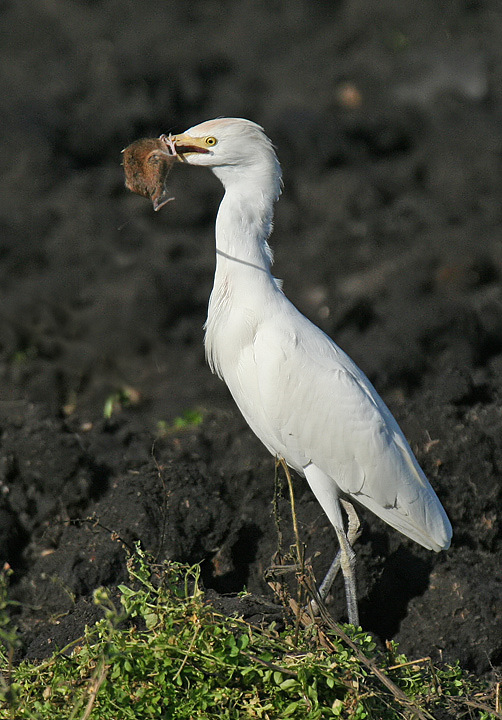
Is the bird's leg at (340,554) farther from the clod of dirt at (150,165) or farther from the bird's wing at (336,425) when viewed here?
the clod of dirt at (150,165)

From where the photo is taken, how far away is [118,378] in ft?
24.4

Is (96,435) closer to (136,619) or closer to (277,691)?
(136,619)

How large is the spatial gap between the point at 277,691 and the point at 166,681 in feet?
1.20

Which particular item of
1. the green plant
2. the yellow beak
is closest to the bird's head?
the yellow beak

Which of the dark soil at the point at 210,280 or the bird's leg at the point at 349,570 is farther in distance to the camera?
the dark soil at the point at 210,280

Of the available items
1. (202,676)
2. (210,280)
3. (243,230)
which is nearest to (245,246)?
(243,230)

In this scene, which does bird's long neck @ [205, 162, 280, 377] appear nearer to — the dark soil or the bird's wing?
the bird's wing

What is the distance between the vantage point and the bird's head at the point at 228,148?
3613mm

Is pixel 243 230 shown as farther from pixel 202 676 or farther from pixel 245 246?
pixel 202 676

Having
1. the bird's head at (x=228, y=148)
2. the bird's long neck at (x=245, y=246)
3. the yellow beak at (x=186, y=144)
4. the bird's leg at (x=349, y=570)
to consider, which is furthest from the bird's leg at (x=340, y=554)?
the yellow beak at (x=186, y=144)

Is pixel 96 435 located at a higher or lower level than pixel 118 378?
higher

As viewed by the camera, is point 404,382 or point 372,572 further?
point 404,382

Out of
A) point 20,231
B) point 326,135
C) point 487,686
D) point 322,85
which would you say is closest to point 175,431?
point 487,686

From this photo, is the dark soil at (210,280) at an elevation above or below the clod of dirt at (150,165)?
below
